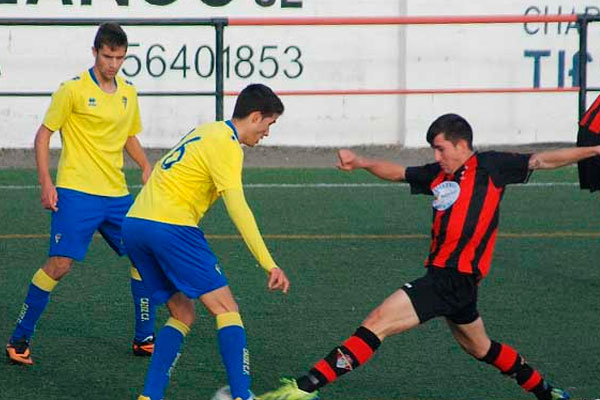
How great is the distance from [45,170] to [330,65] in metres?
8.93

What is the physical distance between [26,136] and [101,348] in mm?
8435

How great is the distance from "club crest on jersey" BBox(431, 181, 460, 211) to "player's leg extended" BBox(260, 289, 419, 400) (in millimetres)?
457

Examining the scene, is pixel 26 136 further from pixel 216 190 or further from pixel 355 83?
pixel 216 190

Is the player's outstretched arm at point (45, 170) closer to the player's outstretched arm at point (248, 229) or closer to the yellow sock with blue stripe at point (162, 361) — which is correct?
the yellow sock with blue stripe at point (162, 361)

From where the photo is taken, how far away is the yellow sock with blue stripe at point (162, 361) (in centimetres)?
605

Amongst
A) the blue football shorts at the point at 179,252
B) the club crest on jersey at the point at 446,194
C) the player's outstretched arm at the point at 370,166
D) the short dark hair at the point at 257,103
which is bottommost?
the blue football shorts at the point at 179,252

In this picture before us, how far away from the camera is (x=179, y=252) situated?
5980mm

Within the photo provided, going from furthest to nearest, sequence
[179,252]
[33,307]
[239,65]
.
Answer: [239,65] < [33,307] < [179,252]

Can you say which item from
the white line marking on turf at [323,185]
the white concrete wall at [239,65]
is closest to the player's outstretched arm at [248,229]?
the white line marking on turf at [323,185]

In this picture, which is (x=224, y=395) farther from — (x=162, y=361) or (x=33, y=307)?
(x=33, y=307)

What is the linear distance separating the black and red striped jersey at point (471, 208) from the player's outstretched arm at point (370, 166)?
9.7 inches

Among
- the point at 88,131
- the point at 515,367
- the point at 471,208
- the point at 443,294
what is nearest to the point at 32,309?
the point at 88,131

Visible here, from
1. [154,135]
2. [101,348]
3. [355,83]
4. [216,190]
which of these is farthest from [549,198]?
[216,190]

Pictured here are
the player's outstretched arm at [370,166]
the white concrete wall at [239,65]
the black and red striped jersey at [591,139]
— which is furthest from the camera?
the white concrete wall at [239,65]
